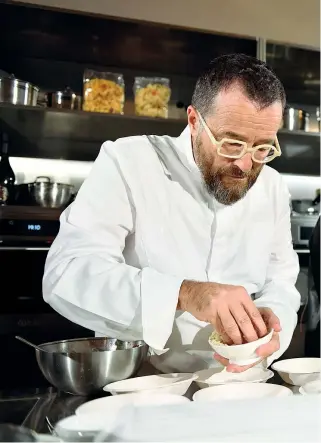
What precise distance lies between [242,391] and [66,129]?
51.4 inches

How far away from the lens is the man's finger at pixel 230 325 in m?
0.78

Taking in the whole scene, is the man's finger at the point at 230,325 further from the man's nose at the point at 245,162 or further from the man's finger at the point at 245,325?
the man's nose at the point at 245,162

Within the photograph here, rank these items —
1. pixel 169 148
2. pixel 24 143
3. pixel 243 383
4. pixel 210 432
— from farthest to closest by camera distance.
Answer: pixel 24 143 → pixel 169 148 → pixel 243 383 → pixel 210 432

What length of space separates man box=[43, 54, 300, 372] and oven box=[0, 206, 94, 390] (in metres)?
0.67

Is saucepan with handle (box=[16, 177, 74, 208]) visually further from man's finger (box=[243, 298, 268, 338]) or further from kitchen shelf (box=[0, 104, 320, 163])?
man's finger (box=[243, 298, 268, 338])

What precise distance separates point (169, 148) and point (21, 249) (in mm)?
779

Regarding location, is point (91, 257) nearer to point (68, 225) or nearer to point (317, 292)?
point (68, 225)

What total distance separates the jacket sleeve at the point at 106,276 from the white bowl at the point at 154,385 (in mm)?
90

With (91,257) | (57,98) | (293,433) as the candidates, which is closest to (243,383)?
(293,433)

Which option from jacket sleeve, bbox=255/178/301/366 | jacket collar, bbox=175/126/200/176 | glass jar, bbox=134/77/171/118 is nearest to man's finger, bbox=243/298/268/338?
jacket sleeve, bbox=255/178/301/366

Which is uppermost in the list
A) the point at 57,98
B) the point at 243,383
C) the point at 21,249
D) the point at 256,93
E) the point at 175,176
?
the point at 57,98

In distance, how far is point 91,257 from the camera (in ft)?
3.10

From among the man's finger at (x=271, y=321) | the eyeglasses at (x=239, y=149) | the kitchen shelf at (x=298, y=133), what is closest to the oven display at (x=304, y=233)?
the kitchen shelf at (x=298, y=133)

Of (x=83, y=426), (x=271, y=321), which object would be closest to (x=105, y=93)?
(x=271, y=321)
